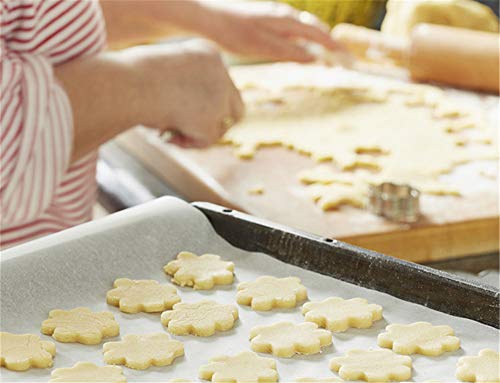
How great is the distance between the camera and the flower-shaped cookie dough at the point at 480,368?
2.32 ft

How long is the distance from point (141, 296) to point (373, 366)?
0.23 m

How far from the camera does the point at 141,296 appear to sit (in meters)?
0.85

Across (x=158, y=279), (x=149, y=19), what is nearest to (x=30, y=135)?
(x=158, y=279)

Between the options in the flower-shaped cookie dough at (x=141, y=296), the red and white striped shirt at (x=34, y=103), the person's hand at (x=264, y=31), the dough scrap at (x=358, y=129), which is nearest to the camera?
the flower-shaped cookie dough at (x=141, y=296)

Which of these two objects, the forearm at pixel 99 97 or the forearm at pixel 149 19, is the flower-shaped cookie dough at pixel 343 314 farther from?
the forearm at pixel 149 19

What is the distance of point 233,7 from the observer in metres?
2.00

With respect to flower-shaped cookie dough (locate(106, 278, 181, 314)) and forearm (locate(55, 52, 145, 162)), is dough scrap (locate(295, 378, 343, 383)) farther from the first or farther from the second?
forearm (locate(55, 52, 145, 162))

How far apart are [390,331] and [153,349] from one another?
0.65 feet

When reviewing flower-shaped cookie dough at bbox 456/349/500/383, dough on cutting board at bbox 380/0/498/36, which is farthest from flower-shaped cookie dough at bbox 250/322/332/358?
dough on cutting board at bbox 380/0/498/36

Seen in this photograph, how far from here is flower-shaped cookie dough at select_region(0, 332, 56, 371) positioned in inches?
28.9

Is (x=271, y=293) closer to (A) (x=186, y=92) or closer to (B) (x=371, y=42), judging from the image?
(A) (x=186, y=92)

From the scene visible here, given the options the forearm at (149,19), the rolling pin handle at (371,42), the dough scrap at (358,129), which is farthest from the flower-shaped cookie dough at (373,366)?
the rolling pin handle at (371,42)

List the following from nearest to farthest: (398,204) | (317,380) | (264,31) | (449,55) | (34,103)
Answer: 1. (317,380)
2. (34,103)
3. (398,204)
4. (264,31)
5. (449,55)

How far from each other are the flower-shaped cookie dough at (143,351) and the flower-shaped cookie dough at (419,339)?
0.17 meters
